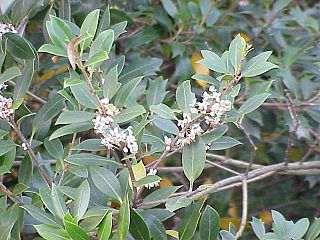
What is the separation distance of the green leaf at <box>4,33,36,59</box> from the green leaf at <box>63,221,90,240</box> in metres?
0.37

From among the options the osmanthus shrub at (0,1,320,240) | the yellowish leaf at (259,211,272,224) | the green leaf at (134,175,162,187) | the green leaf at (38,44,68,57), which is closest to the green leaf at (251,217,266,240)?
the osmanthus shrub at (0,1,320,240)

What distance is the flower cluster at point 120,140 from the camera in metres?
0.82

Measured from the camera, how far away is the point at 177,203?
821mm

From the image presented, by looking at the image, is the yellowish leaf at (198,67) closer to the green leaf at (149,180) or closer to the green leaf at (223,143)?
the green leaf at (223,143)

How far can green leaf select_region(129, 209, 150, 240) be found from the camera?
2.79ft

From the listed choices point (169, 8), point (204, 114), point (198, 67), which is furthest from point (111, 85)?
point (198, 67)

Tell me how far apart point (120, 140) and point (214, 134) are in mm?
167

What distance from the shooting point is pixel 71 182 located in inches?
40.2

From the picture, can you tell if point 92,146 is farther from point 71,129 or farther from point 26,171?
point 26,171

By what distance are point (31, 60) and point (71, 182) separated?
0.78 feet

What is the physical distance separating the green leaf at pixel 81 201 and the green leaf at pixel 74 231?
0.13 feet

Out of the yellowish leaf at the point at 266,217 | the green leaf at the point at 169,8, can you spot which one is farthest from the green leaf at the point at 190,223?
the yellowish leaf at the point at 266,217

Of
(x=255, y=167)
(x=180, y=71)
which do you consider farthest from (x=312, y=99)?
(x=180, y=71)

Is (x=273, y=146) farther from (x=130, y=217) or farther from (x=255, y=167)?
(x=130, y=217)
